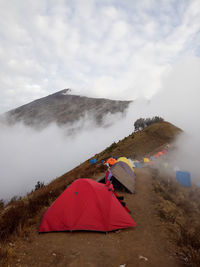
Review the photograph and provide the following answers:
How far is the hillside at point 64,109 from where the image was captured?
13600 centimetres

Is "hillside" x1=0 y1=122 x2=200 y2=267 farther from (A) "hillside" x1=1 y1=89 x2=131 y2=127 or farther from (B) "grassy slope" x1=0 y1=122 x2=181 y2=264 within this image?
(A) "hillside" x1=1 y1=89 x2=131 y2=127

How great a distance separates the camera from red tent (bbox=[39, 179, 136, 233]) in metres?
5.95

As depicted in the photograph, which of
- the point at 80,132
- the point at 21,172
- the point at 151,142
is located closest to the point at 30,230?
the point at 151,142

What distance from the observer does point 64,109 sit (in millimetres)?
147250

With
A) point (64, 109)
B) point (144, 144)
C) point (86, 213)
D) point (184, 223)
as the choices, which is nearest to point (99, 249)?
point (86, 213)

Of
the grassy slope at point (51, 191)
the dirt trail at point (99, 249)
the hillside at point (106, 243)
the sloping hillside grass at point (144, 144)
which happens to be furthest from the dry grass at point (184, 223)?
the sloping hillside grass at point (144, 144)

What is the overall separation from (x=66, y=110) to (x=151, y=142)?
11948cm

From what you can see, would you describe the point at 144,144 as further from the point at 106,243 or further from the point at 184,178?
the point at 106,243

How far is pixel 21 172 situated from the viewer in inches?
5802

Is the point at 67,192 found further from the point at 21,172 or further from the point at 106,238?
the point at 21,172

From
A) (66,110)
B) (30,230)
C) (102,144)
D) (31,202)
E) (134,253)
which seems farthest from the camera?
(66,110)

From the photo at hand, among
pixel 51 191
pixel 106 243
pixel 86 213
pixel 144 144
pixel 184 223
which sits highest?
pixel 144 144

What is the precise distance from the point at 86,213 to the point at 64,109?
14790cm

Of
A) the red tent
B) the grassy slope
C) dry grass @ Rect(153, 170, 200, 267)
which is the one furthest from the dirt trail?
the grassy slope
